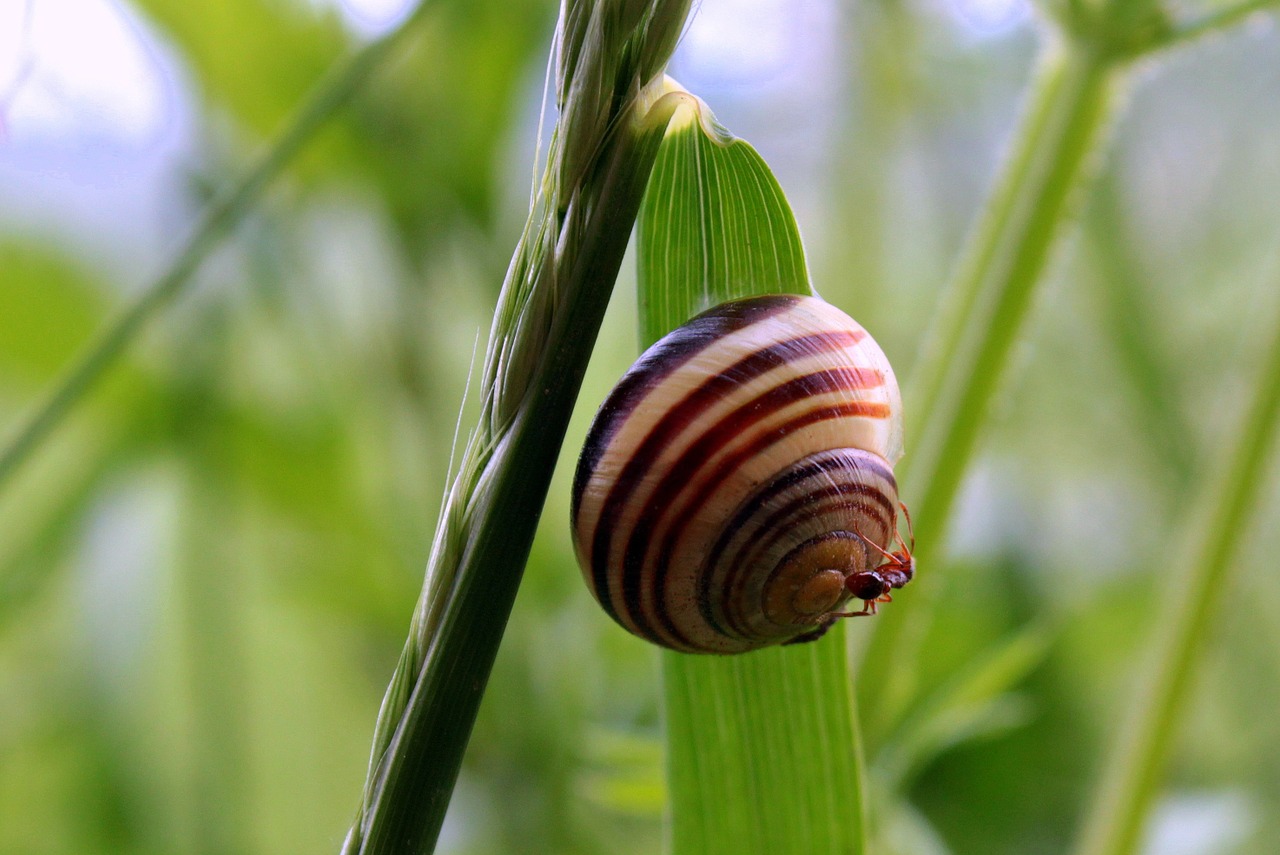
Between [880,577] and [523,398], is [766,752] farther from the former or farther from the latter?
[523,398]

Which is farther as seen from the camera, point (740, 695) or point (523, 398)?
point (740, 695)

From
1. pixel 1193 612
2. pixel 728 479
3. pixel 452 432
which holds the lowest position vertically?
pixel 1193 612

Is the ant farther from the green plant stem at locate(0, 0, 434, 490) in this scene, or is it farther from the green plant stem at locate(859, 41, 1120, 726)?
the green plant stem at locate(0, 0, 434, 490)

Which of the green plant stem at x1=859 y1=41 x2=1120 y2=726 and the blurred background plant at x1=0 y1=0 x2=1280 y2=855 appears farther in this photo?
the blurred background plant at x1=0 y1=0 x2=1280 y2=855

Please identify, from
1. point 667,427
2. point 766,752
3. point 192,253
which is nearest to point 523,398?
point 667,427

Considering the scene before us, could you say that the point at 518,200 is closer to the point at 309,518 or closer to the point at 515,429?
the point at 309,518

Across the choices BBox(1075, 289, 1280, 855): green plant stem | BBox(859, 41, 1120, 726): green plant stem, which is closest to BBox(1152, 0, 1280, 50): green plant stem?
BBox(859, 41, 1120, 726): green plant stem
